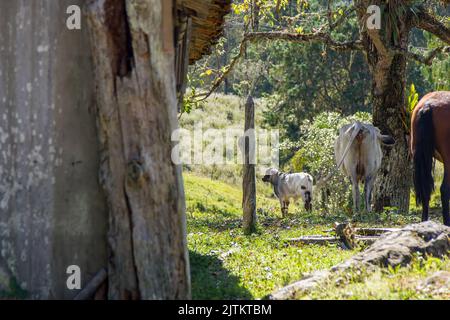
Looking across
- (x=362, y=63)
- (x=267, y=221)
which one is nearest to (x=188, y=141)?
(x=362, y=63)

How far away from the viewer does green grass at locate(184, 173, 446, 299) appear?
839 centimetres

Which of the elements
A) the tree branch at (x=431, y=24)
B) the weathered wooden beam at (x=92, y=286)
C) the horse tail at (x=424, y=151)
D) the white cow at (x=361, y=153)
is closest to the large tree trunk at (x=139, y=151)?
the weathered wooden beam at (x=92, y=286)

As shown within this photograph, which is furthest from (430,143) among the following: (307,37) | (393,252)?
(307,37)

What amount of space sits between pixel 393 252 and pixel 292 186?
14.9 meters

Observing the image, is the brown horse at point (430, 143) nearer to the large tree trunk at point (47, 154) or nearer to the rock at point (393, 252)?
the rock at point (393, 252)

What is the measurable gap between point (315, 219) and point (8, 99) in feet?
28.9

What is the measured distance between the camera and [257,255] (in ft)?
34.4

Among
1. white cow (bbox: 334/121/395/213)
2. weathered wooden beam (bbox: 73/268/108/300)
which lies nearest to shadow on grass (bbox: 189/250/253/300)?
weathered wooden beam (bbox: 73/268/108/300)

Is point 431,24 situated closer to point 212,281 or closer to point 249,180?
point 249,180

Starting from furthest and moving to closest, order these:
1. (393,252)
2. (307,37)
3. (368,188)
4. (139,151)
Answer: (307,37) < (368,188) < (393,252) < (139,151)

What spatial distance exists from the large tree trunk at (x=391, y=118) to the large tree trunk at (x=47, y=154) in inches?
484

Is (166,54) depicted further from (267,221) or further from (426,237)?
(267,221)

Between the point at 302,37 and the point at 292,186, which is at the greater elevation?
the point at 302,37

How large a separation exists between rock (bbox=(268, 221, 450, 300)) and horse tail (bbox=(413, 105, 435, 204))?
259 cm
